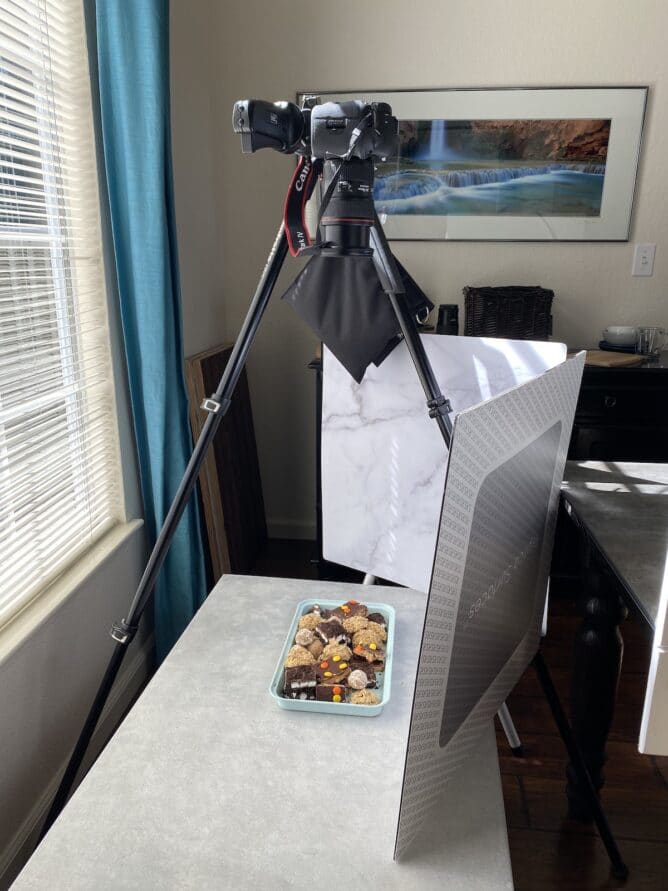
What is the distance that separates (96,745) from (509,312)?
1.86 m

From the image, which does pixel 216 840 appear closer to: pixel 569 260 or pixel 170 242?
pixel 170 242

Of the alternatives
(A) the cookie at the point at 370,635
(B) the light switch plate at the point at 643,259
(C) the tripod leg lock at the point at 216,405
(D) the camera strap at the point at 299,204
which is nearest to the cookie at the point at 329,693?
(A) the cookie at the point at 370,635

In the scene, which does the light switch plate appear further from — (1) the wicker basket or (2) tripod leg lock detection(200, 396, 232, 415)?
(2) tripod leg lock detection(200, 396, 232, 415)

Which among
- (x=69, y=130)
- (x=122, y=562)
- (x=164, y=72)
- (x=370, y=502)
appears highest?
(x=164, y=72)

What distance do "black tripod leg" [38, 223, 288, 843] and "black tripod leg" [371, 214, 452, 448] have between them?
165mm

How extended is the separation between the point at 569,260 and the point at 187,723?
86.9 inches

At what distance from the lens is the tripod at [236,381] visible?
1.02 m

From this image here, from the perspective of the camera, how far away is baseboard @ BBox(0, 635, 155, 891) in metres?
1.26

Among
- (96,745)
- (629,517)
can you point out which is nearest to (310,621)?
(629,517)

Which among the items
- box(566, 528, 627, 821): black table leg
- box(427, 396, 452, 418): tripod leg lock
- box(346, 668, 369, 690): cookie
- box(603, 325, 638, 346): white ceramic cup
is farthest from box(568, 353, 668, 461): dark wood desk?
box(346, 668, 369, 690): cookie

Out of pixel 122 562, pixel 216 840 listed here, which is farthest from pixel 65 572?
pixel 216 840

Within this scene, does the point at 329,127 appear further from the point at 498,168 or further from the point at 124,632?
the point at 498,168

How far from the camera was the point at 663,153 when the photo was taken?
2.33 m

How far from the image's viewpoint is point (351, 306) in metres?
1.14
